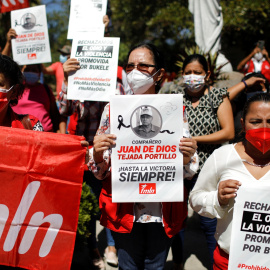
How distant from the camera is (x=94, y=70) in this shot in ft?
10.2

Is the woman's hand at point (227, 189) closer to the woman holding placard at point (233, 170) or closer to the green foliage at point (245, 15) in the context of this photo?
the woman holding placard at point (233, 170)

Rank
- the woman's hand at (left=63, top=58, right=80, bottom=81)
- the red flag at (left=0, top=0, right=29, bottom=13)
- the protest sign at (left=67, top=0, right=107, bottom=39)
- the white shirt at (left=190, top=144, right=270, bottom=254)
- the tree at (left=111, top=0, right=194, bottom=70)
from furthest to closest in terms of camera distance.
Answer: the tree at (left=111, top=0, right=194, bottom=70) → the red flag at (left=0, top=0, right=29, bottom=13) → the protest sign at (left=67, top=0, right=107, bottom=39) → the woman's hand at (left=63, top=58, right=80, bottom=81) → the white shirt at (left=190, top=144, right=270, bottom=254)

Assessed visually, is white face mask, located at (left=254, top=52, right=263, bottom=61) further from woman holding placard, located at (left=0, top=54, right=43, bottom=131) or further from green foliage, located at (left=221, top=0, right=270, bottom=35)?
woman holding placard, located at (left=0, top=54, right=43, bottom=131)

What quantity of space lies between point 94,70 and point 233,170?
5.23 ft

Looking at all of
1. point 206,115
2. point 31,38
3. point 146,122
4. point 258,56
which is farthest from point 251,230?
point 258,56

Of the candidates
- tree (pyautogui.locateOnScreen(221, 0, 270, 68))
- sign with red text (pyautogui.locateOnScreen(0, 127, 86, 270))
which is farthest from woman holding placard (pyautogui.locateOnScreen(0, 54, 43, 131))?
tree (pyautogui.locateOnScreen(221, 0, 270, 68))

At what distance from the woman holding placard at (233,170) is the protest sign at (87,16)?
1.94 meters

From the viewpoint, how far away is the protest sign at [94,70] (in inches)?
122

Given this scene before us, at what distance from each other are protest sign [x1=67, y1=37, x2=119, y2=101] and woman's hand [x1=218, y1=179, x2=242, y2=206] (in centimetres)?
148

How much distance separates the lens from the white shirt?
6.61 ft

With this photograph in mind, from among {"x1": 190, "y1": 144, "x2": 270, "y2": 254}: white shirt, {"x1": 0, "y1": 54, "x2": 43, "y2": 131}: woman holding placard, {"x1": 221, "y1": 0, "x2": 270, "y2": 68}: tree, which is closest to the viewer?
{"x1": 190, "y1": 144, "x2": 270, "y2": 254}: white shirt

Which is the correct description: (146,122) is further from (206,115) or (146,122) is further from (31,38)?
(31,38)

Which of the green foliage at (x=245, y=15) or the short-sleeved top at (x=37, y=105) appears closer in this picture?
the short-sleeved top at (x=37, y=105)

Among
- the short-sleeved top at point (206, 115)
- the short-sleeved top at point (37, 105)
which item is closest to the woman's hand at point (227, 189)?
the short-sleeved top at point (206, 115)
